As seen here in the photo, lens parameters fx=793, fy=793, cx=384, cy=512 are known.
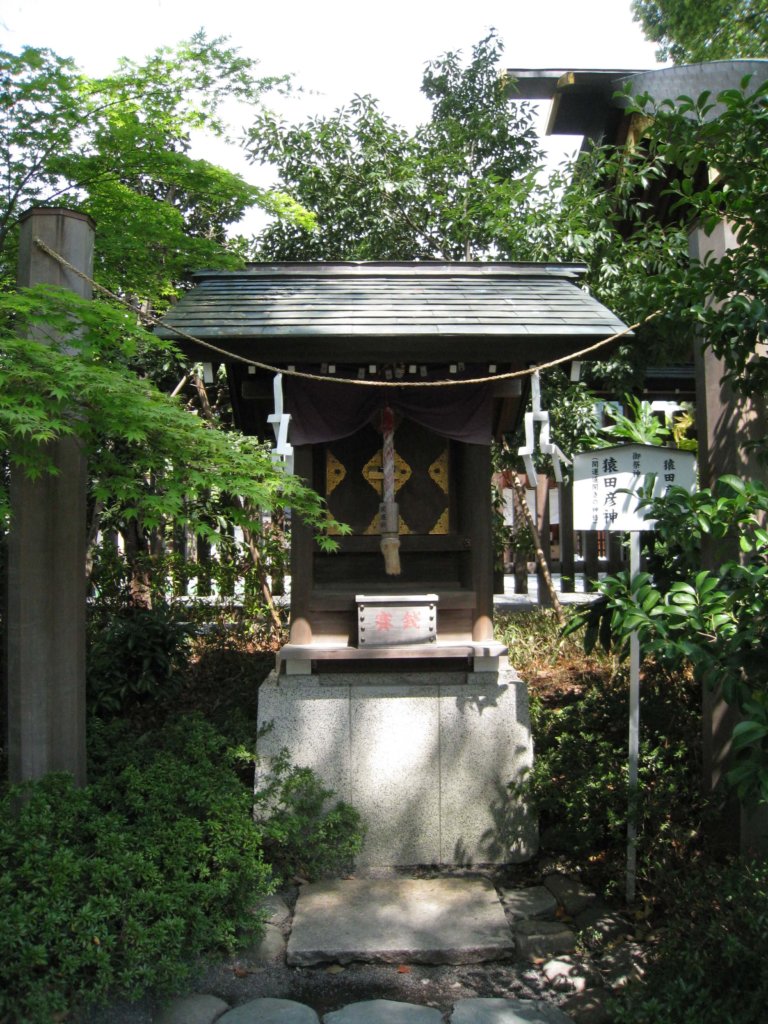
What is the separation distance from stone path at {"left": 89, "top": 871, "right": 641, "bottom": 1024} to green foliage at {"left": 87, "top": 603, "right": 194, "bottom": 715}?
3073 millimetres

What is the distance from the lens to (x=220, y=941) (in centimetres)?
414

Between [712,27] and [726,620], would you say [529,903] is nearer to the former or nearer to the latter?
[726,620]

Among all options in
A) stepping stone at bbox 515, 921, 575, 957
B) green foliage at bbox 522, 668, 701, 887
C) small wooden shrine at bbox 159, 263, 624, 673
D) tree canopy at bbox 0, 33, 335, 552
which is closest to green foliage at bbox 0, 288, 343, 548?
tree canopy at bbox 0, 33, 335, 552

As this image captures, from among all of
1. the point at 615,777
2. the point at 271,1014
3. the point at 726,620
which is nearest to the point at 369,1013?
the point at 271,1014

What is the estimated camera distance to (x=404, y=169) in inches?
395

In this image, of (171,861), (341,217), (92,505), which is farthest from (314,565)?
(341,217)

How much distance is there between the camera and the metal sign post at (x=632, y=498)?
4887 millimetres

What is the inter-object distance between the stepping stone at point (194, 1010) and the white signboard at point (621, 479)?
333 cm

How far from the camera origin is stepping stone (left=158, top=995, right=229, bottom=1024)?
393cm

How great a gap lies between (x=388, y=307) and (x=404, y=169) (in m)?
5.02

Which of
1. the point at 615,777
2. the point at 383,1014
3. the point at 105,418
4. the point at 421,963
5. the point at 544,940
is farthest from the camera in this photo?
the point at 615,777

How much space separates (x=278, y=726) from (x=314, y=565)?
4.18ft

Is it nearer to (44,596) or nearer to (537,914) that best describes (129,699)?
(44,596)

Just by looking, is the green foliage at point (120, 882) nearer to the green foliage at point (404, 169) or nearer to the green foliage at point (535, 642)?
the green foliage at point (535, 642)
